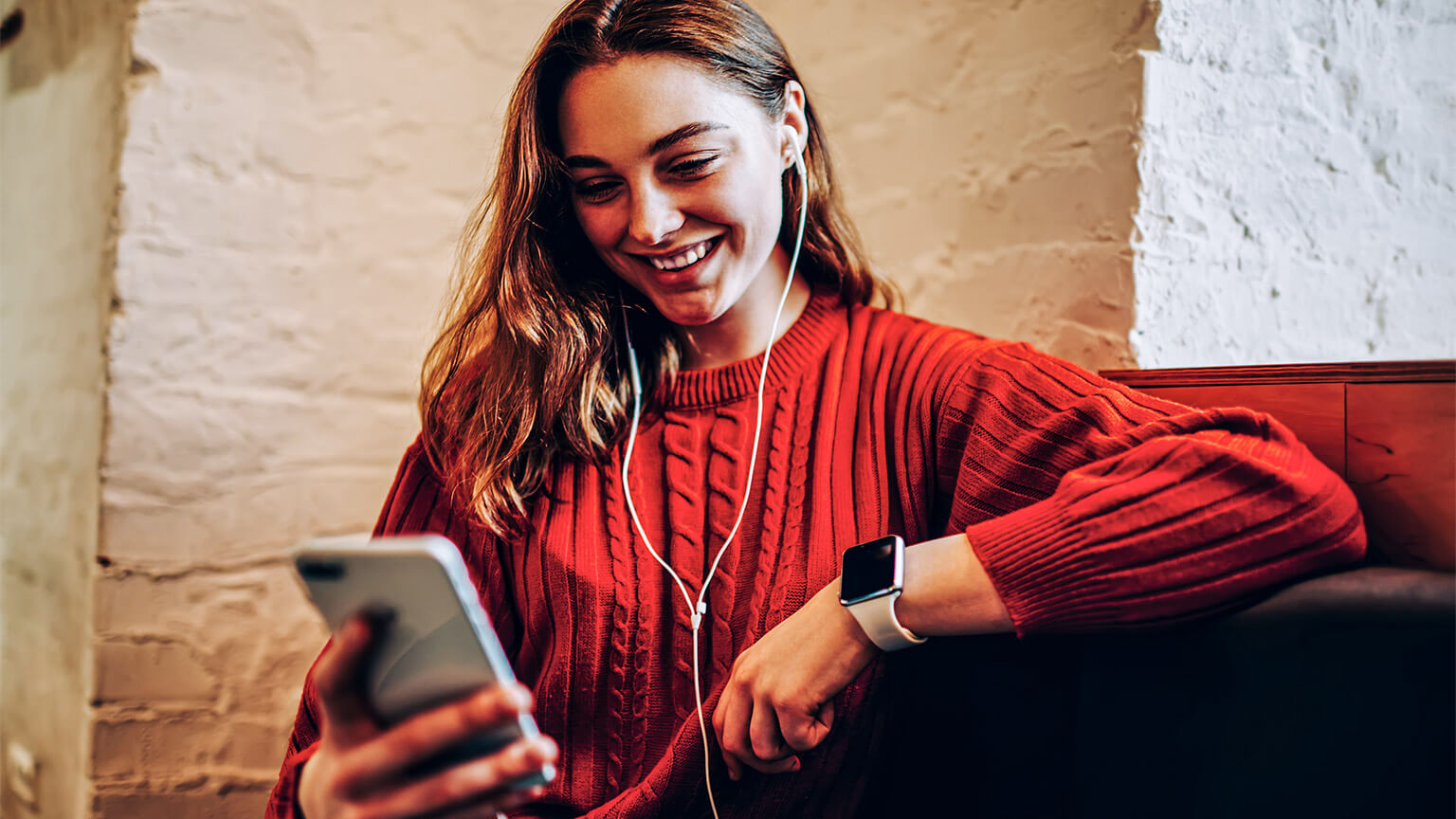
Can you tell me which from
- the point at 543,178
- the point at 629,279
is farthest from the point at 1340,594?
the point at 543,178

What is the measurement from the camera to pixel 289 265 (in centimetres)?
169

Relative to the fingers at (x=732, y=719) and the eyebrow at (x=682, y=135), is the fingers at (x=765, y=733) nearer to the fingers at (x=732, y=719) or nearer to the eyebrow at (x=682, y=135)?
the fingers at (x=732, y=719)

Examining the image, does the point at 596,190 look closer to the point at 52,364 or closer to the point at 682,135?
the point at 682,135

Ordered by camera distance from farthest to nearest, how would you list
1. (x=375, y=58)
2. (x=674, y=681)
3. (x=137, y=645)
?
(x=375, y=58)
(x=137, y=645)
(x=674, y=681)

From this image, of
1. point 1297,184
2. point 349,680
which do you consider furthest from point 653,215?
point 1297,184

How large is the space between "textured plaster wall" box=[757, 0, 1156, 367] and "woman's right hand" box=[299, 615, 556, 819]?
3.21 feet

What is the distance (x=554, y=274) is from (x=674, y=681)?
57 cm

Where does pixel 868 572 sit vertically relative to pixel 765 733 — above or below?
above

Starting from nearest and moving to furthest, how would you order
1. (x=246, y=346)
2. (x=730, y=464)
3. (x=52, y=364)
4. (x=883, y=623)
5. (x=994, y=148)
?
1. (x=883, y=623)
2. (x=730, y=464)
3. (x=994, y=148)
4. (x=246, y=346)
5. (x=52, y=364)

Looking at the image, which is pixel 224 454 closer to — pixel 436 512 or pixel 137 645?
pixel 137 645

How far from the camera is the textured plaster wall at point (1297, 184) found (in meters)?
1.27

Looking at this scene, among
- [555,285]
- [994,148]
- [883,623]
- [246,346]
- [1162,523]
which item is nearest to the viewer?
[1162,523]

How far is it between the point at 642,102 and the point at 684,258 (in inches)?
7.5

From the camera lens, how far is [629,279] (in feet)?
3.97
